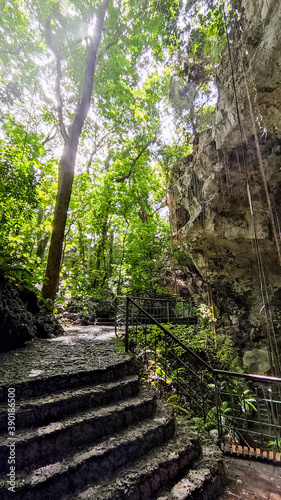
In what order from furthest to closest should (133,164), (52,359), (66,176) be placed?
(133,164) → (66,176) → (52,359)

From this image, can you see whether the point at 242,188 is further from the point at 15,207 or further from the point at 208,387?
the point at 15,207

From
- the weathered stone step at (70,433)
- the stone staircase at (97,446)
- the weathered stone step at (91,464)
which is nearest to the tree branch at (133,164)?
the stone staircase at (97,446)

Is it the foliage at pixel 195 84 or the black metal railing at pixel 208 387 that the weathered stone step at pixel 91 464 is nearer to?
the black metal railing at pixel 208 387

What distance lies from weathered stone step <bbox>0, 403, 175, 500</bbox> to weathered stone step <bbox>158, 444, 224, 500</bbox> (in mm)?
404

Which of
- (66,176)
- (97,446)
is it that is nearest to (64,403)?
(97,446)

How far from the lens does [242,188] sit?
6598 mm

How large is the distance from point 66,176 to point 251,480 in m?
7.12

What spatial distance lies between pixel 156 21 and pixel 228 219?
19.8ft

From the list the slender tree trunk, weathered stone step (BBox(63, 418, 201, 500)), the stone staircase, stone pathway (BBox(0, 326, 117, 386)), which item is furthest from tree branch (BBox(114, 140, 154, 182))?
weathered stone step (BBox(63, 418, 201, 500))

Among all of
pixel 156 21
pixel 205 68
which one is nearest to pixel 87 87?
pixel 156 21

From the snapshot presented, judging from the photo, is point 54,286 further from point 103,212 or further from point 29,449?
point 103,212

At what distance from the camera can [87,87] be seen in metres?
6.34

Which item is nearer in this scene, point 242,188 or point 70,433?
point 70,433

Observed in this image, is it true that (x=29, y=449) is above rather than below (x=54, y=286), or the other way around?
below
